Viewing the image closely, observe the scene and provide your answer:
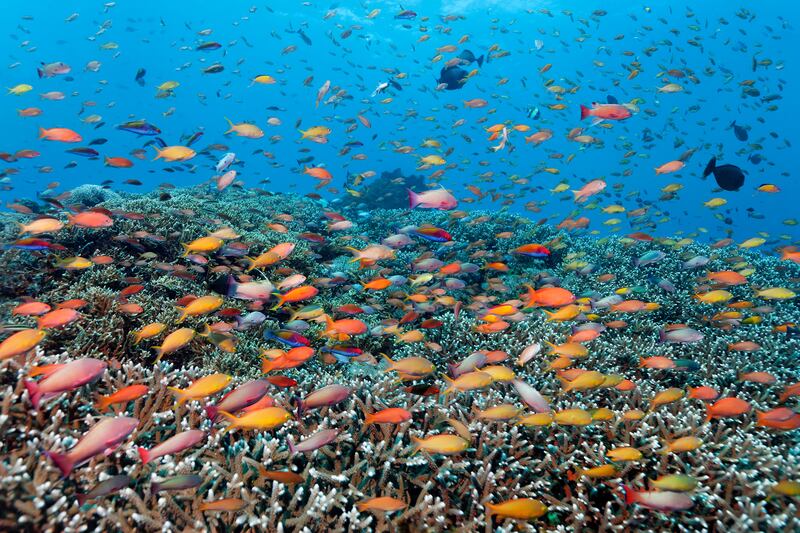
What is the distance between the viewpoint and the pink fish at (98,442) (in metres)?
1.98

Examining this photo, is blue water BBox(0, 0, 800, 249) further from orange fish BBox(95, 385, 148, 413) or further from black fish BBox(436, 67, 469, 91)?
orange fish BBox(95, 385, 148, 413)

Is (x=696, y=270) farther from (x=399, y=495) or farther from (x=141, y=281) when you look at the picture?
(x=141, y=281)

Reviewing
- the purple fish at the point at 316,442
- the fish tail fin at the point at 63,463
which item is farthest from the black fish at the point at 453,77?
the fish tail fin at the point at 63,463

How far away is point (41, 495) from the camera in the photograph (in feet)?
7.89

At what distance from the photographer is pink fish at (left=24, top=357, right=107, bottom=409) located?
2357 millimetres

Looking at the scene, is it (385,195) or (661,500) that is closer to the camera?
(661,500)

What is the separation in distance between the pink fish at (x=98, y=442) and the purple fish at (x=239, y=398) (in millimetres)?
529

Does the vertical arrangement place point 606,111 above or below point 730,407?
above

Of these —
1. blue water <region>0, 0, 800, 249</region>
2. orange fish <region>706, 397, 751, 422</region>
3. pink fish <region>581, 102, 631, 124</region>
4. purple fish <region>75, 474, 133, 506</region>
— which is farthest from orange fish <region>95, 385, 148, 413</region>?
blue water <region>0, 0, 800, 249</region>

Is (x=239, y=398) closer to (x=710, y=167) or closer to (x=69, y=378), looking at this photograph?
(x=69, y=378)

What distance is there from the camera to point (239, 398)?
2699mm

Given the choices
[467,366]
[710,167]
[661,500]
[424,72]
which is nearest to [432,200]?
[467,366]

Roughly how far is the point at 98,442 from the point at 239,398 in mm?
805

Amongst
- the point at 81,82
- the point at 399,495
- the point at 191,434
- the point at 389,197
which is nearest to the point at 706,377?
the point at 399,495
